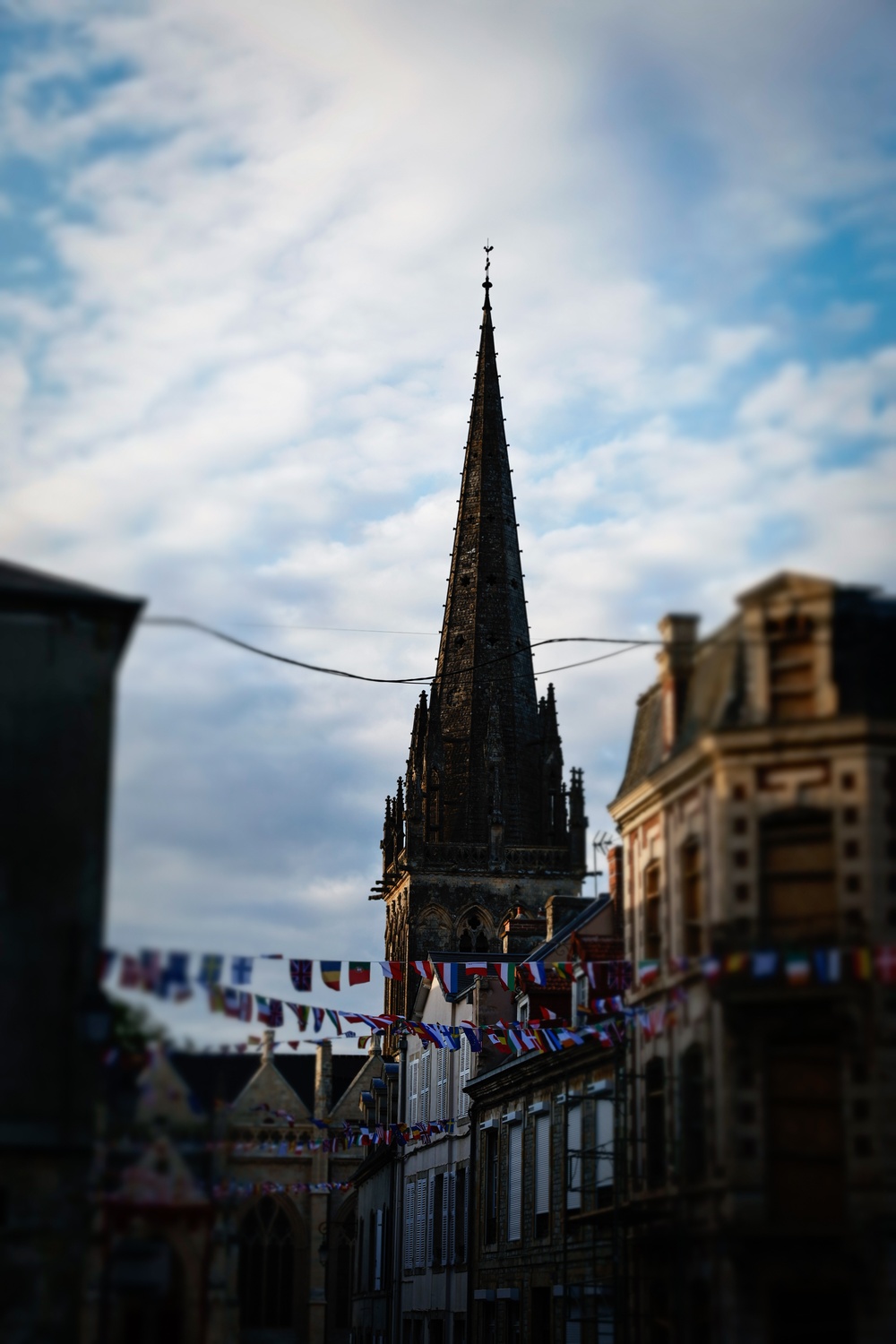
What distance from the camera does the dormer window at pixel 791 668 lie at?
19641 mm

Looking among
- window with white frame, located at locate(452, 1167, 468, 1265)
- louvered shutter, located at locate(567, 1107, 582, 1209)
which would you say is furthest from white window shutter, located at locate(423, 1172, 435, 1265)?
louvered shutter, located at locate(567, 1107, 582, 1209)

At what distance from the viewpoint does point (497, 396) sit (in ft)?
254

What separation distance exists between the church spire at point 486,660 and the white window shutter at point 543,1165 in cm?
4120

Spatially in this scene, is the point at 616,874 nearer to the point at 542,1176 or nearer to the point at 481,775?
the point at 542,1176

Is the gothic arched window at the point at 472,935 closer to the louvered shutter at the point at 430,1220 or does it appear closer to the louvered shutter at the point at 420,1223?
the louvered shutter at the point at 420,1223

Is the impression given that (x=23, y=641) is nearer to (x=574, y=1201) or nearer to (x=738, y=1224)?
(x=738, y=1224)

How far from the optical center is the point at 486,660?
73.0 m

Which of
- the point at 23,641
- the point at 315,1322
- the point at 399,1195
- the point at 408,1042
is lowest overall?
the point at 315,1322

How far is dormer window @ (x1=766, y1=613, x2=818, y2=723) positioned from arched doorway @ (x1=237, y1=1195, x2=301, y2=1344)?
45117 millimetres

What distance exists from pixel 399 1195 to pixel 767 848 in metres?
29.0

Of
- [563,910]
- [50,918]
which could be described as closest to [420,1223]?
[563,910]

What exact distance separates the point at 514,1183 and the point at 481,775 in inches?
1633

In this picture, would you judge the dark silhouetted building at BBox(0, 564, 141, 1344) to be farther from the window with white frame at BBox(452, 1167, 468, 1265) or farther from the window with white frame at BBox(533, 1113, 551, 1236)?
the window with white frame at BBox(452, 1167, 468, 1265)

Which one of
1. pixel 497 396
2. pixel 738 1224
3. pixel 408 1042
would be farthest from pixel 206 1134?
pixel 497 396
